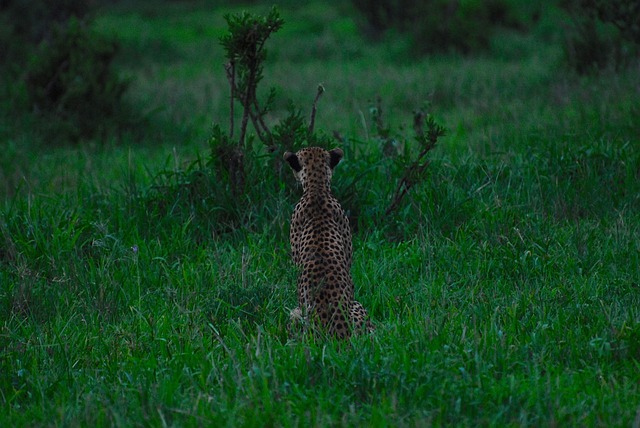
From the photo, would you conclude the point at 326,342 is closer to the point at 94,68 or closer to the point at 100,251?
the point at 100,251

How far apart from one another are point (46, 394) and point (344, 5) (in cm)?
1881

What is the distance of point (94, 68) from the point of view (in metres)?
9.63

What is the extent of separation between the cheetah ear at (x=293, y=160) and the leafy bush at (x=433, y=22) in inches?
363

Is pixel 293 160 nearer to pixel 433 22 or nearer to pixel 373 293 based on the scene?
pixel 373 293

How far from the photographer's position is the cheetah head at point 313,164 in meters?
4.91

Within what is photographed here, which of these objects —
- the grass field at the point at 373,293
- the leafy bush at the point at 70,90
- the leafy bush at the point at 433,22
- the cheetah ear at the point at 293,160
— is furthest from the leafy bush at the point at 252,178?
the leafy bush at the point at 433,22

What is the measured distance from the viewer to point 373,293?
190 inches

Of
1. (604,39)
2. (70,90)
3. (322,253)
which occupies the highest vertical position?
(604,39)

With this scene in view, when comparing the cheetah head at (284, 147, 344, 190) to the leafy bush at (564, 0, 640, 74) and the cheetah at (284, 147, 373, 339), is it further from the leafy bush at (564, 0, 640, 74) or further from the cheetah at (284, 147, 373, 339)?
the leafy bush at (564, 0, 640, 74)

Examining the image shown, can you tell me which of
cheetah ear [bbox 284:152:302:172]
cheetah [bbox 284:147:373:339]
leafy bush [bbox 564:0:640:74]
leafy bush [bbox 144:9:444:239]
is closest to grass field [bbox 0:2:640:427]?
leafy bush [bbox 144:9:444:239]

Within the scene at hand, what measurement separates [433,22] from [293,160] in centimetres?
942

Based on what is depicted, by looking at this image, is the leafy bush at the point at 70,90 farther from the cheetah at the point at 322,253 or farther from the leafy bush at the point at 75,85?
the cheetah at the point at 322,253

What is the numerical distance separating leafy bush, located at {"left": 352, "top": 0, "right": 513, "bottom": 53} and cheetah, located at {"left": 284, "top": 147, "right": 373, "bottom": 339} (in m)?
9.26

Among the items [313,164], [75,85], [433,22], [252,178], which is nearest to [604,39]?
[433,22]
